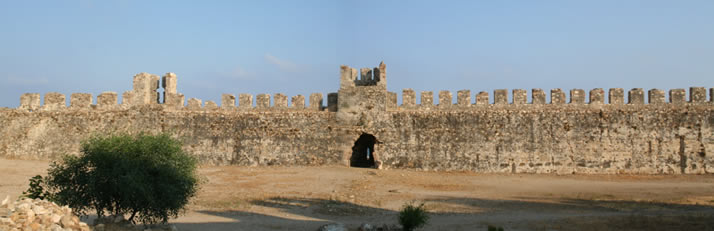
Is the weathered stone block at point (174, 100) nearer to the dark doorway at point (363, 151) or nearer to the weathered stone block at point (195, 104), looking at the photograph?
the weathered stone block at point (195, 104)

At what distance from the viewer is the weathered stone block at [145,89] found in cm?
2566

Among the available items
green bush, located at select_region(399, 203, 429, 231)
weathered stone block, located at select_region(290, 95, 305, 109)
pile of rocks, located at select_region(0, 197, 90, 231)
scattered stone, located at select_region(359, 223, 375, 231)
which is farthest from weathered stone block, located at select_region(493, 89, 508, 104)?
pile of rocks, located at select_region(0, 197, 90, 231)

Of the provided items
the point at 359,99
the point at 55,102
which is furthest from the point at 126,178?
the point at 55,102

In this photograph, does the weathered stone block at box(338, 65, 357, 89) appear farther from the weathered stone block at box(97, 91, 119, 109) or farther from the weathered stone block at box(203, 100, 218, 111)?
the weathered stone block at box(97, 91, 119, 109)

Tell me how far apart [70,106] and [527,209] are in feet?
63.0

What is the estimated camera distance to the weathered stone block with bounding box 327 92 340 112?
25.0 m

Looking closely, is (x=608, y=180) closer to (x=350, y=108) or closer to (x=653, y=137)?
(x=653, y=137)

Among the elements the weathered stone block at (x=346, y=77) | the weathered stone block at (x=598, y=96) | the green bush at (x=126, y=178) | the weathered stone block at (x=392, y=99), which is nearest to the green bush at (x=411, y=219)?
the green bush at (x=126, y=178)

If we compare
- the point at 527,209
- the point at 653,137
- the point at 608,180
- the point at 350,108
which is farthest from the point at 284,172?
the point at 653,137

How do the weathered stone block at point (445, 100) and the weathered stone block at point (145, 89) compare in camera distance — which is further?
the weathered stone block at point (145, 89)

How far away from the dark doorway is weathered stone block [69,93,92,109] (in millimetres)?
11042

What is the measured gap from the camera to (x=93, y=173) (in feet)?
40.5

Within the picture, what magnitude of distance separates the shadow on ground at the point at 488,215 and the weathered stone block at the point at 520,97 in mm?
6323

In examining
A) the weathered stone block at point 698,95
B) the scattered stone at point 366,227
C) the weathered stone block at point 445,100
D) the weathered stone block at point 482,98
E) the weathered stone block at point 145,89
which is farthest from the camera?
the weathered stone block at point 145,89
